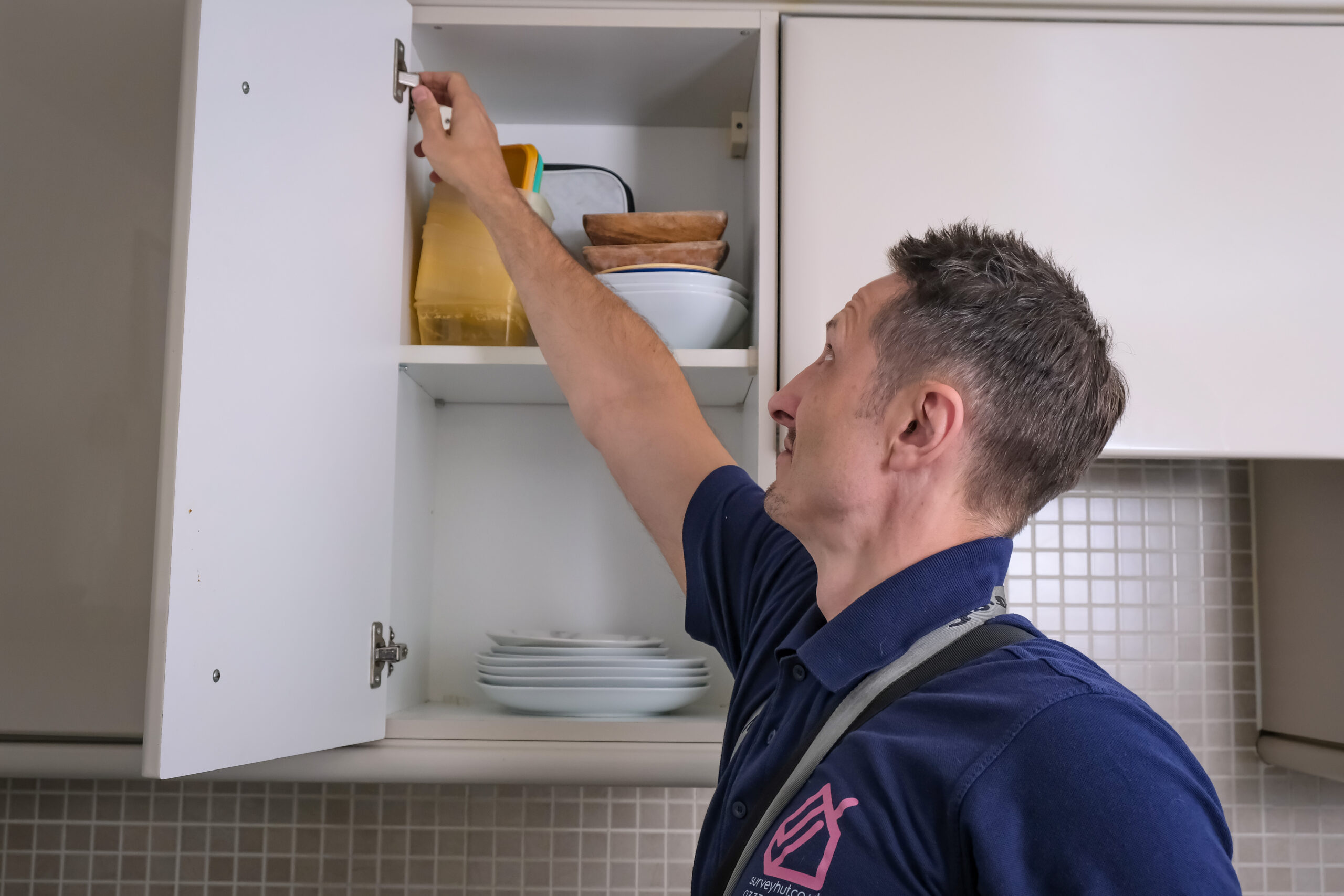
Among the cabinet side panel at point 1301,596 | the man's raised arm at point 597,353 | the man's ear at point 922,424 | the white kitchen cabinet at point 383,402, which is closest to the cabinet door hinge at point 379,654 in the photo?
the white kitchen cabinet at point 383,402

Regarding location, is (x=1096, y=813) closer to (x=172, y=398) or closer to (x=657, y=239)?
(x=172, y=398)

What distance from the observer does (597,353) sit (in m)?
0.94

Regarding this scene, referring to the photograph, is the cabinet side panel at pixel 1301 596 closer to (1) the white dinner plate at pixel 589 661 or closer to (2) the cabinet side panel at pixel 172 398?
(1) the white dinner plate at pixel 589 661

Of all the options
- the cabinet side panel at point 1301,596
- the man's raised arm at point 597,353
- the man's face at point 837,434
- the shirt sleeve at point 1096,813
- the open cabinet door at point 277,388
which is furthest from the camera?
the cabinet side panel at point 1301,596

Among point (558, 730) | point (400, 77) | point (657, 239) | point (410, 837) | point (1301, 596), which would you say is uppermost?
point (400, 77)

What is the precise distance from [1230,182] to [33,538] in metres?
1.33

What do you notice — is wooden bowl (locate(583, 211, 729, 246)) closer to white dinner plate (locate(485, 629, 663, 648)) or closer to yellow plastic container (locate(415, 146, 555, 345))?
yellow plastic container (locate(415, 146, 555, 345))

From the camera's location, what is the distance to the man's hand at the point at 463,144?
96cm

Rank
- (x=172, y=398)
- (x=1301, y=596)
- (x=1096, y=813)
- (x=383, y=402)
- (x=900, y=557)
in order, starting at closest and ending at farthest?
(x=1096, y=813) < (x=172, y=398) < (x=900, y=557) < (x=383, y=402) < (x=1301, y=596)

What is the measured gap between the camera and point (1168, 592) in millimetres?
1267

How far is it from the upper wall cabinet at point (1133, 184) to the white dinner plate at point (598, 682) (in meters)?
0.34

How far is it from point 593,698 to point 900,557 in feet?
1.38

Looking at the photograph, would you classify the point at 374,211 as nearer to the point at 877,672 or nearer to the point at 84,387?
the point at 84,387

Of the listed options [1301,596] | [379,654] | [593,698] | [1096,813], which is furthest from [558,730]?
[1301,596]
